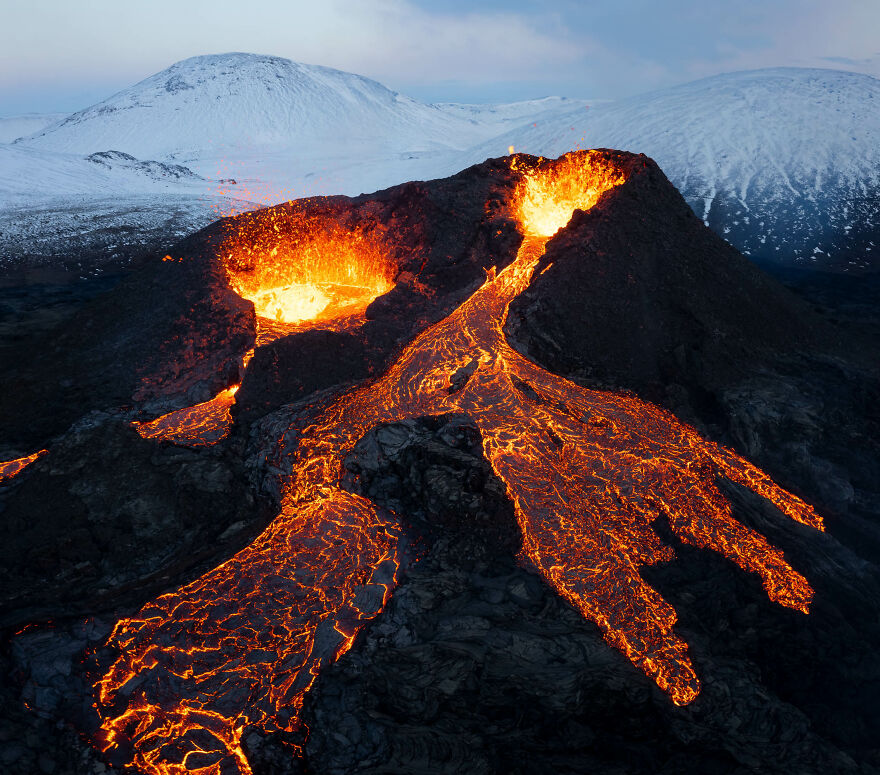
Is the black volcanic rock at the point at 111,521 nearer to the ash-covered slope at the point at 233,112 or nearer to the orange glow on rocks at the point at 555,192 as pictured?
the orange glow on rocks at the point at 555,192

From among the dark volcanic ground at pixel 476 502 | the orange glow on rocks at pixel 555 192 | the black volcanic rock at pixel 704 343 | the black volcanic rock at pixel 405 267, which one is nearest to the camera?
the dark volcanic ground at pixel 476 502

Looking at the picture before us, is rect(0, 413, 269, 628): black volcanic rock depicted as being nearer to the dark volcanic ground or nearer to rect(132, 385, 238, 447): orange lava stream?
the dark volcanic ground

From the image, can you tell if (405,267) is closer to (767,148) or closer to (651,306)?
(651,306)

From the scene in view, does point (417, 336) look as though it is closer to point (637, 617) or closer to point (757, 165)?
point (637, 617)

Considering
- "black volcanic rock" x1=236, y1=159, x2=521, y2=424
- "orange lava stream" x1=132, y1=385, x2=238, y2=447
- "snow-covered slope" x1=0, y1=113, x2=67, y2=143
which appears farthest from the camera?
"snow-covered slope" x1=0, y1=113, x2=67, y2=143

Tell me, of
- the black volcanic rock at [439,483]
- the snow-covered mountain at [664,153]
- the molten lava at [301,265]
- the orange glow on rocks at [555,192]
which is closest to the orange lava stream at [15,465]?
the black volcanic rock at [439,483]

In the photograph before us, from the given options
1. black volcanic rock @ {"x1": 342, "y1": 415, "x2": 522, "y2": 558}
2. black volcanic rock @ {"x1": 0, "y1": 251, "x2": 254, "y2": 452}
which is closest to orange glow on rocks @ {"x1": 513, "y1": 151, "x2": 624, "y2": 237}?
black volcanic rock @ {"x1": 0, "y1": 251, "x2": 254, "y2": 452}
